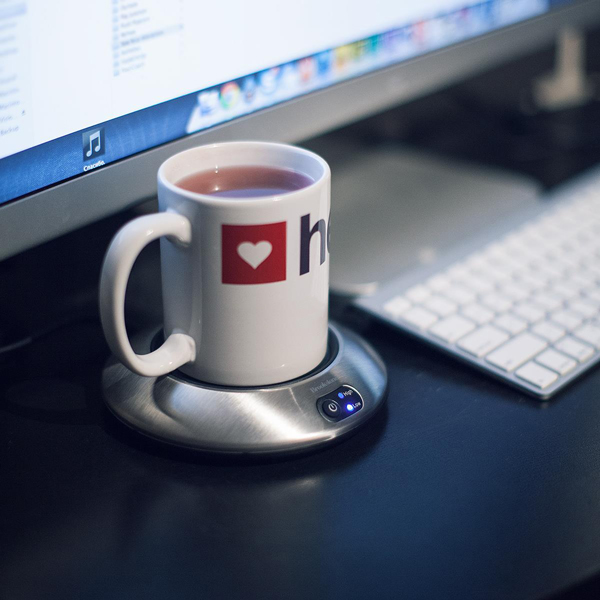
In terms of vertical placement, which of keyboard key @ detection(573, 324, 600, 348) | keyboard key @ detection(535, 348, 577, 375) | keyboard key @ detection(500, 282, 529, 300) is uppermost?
keyboard key @ detection(500, 282, 529, 300)

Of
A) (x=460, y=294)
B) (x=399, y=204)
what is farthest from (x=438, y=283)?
(x=399, y=204)

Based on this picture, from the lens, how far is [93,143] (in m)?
0.46

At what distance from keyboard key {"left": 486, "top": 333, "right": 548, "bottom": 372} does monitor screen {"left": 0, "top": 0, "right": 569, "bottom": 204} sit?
0.22 metres

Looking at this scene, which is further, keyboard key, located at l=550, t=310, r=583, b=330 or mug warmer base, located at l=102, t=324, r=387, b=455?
keyboard key, located at l=550, t=310, r=583, b=330

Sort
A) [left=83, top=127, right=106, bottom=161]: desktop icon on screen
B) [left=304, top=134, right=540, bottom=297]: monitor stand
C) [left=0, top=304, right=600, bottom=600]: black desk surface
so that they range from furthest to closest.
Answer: [left=304, top=134, right=540, bottom=297]: monitor stand → [left=83, top=127, right=106, bottom=161]: desktop icon on screen → [left=0, top=304, right=600, bottom=600]: black desk surface

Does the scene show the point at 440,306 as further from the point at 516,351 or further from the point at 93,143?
the point at 93,143

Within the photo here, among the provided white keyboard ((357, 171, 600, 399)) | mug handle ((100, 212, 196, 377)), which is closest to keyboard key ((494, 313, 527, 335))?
white keyboard ((357, 171, 600, 399))

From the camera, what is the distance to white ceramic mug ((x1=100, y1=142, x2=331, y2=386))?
38 centimetres

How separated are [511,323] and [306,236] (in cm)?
18

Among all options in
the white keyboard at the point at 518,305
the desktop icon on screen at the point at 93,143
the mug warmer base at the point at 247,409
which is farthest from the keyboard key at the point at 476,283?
the desktop icon on screen at the point at 93,143

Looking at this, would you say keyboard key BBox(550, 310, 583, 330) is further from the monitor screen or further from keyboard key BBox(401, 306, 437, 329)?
the monitor screen

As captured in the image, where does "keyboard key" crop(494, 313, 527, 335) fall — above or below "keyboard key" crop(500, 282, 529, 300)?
below

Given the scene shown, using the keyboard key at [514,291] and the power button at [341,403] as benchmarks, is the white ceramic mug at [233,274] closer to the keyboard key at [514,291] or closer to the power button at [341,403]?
the power button at [341,403]

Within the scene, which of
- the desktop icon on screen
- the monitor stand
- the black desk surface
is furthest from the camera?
the monitor stand
